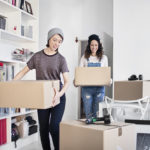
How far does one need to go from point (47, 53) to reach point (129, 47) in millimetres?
1863

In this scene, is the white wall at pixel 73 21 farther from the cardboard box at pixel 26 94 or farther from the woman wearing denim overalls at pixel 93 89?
the cardboard box at pixel 26 94

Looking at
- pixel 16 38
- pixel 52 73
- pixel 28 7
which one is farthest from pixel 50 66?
pixel 28 7

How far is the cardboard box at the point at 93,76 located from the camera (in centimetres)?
243

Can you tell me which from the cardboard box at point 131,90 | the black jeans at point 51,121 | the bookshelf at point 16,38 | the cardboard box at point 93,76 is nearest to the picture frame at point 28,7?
the bookshelf at point 16,38

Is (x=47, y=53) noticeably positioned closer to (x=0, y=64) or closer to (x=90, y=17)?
(x=0, y=64)

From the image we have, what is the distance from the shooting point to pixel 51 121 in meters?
2.10

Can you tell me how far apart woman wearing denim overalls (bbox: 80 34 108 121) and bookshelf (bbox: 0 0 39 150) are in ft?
3.09

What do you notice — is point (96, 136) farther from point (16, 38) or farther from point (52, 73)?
point (16, 38)

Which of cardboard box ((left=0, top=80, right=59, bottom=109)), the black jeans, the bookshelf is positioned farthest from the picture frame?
cardboard box ((left=0, top=80, right=59, bottom=109))

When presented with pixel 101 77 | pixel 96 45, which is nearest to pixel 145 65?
pixel 96 45

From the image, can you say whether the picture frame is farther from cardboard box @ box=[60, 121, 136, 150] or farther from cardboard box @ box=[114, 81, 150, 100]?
cardboard box @ box=[60, 121, 136, 150]

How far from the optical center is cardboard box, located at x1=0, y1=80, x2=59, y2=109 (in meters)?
1.59

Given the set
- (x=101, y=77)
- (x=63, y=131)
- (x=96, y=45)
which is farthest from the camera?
(x=96, y=45)

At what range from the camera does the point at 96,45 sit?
2.79 meters
